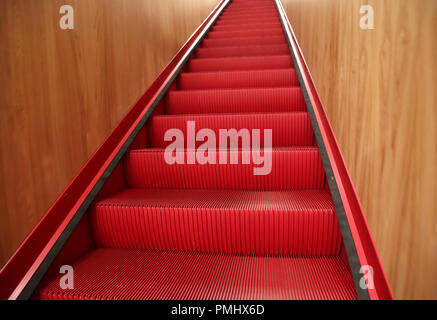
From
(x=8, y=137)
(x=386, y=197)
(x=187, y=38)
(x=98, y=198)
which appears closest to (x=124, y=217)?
(x=98, y=198)

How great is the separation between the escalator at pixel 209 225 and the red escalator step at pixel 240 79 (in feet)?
1.27

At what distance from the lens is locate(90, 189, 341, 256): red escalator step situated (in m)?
1.02

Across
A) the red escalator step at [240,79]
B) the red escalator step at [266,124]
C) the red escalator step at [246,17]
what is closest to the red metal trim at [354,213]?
the red escalator step at [266,124]

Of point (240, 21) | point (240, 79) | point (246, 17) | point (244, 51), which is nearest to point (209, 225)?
point (240, 79)

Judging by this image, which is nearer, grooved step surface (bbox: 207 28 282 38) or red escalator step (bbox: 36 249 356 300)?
red escalator step (bbox: 36 249 356 300)

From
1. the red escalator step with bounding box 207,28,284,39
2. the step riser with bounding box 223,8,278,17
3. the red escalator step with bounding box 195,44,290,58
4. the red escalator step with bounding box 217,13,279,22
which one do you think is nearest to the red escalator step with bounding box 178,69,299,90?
the red escalator step with bounding box 195,44,290,58

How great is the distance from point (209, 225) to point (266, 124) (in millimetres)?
723

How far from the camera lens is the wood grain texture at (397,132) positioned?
659 mm

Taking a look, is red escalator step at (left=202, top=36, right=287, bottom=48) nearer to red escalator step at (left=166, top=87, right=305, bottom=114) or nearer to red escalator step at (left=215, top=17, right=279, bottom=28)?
red escalator step at (left=215, top=17, right=279, bottom=28)

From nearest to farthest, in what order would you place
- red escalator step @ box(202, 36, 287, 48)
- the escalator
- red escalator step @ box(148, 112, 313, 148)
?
the escalator < red escalator step @ box(148, 112, 313, 148) < red escalator step @ box(202, 36, 287, 48)

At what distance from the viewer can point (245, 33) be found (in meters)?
3.18

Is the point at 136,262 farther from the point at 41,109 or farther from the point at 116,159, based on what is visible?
the point at 41,109

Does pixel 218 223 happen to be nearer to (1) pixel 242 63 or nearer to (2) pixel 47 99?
(2) pixel 47 99

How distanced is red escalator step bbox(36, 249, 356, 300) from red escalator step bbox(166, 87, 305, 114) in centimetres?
103
